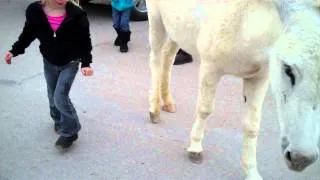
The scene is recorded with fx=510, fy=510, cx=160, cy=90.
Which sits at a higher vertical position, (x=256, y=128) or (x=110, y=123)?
(x=256, y=128)

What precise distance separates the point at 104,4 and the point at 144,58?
2945mm

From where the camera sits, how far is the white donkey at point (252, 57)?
230cm

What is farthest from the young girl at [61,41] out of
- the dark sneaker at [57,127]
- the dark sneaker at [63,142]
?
the dark sneaker at [57,127]

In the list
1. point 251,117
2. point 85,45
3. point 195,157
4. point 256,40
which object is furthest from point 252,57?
point 85,45

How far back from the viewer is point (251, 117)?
366cm

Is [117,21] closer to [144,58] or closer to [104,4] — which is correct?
[144,58]

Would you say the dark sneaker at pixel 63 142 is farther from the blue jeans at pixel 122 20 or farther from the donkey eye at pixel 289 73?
the blue jeans at pixel 122 20

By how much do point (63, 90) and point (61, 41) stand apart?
0.38m

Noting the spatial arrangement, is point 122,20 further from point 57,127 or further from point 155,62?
point 57,127

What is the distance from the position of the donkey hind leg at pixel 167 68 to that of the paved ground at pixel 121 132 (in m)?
0.13

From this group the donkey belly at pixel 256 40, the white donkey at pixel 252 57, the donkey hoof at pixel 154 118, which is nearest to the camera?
the white donkey at pixel 252 57

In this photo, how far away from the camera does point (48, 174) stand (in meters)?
3.80

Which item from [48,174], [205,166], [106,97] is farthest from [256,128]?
[106,97]

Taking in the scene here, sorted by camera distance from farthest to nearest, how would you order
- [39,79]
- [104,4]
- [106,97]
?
[104,4], [39,79], [106,97]
